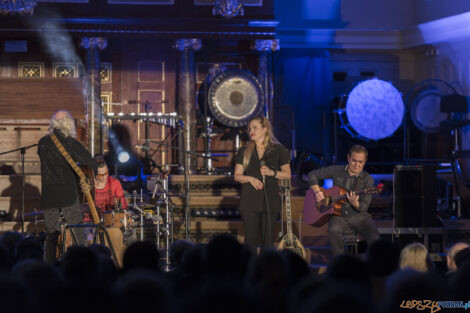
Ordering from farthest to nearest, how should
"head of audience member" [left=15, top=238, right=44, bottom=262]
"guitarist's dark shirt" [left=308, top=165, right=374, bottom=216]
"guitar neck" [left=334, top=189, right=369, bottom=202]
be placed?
"guitarist's dark shirt" [left=308, top=165, right=374, bottom=216]
"guitar neck" [left=334, top=189, right=369, bottom=202]
"head of audience member" [left=15, top=238, right=44, bottom=262]

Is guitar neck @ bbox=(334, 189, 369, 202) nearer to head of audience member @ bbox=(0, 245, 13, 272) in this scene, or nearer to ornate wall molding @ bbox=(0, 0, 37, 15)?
head of audience member @ bbox=(0, 245, 13, 272)

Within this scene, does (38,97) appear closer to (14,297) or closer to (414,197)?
(414,197)

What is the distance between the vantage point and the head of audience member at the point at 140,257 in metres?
4.11

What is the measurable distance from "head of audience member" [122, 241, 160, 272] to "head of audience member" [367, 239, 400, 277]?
1.53 m

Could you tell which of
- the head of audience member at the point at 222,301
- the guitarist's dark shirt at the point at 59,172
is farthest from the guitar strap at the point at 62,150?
the head of audience member at the point at 222,301

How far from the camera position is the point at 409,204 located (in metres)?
8.59

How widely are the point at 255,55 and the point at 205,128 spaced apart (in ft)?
7.95

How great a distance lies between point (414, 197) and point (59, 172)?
485 cm

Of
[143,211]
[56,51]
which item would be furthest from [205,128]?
[143,211]

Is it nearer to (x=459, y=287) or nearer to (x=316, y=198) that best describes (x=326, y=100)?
(x=316, y=198)

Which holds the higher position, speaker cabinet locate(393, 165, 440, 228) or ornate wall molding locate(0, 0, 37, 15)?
ornate wall molding locate(0, 0, 37, 15)

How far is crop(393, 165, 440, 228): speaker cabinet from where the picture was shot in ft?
28.1

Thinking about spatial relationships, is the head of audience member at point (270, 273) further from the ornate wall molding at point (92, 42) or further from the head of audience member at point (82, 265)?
the ornate wall molding at point (92, 42)

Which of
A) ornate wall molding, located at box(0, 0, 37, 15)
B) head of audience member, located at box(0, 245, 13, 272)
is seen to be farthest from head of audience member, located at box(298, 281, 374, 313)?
ornate wall molding, located at box(0, 0, 37, 15)
